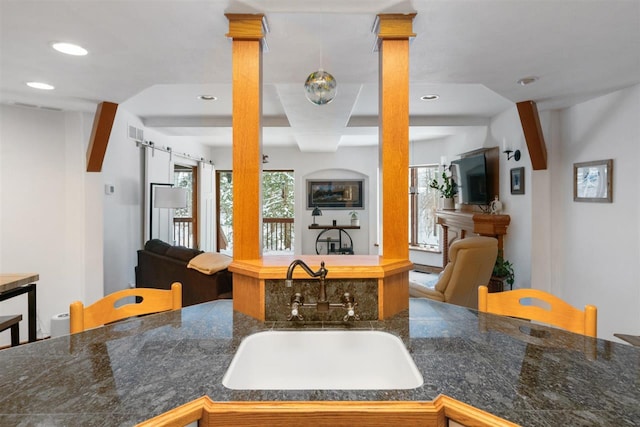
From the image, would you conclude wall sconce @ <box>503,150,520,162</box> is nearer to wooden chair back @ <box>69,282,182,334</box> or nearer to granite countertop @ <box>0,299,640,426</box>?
granite countertop @ <box>0,299,640,426</box>

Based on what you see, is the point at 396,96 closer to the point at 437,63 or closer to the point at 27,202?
the point at 437,63

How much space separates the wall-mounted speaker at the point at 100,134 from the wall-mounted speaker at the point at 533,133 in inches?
144

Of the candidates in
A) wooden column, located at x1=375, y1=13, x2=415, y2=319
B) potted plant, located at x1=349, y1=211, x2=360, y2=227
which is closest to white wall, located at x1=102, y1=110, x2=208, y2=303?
wooden column, located at x1=375, y1=13, x2=415, y2=319

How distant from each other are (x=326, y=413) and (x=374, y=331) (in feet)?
1.72

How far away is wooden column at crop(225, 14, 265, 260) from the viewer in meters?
1.55

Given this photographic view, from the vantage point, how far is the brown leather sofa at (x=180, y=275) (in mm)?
2936

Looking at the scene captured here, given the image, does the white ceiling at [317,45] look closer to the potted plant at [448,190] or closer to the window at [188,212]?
the potted plant at [448,190]

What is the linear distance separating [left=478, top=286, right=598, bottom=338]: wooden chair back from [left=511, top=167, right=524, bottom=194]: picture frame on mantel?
2.60 meters

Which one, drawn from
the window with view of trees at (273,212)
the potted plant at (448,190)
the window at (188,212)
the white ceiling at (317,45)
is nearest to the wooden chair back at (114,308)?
the white ceiling at (317,45)

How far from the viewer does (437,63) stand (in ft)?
6.93

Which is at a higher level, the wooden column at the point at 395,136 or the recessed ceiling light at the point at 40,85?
the recessed ceiling light at the point at 40,85

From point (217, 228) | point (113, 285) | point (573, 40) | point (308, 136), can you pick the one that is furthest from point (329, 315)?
point (217, 228)

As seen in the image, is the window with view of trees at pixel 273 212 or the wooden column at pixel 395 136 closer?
the wooden column at pixel 395 136

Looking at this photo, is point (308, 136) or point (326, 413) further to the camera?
point (308, 136)
